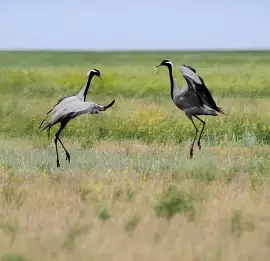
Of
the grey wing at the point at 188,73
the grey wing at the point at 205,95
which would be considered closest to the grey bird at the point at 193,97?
the grey wing at the point at 205,95

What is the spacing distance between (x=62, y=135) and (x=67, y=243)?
10.5m

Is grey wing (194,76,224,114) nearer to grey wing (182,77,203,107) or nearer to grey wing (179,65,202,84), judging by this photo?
grey wing (182,77,203,107)

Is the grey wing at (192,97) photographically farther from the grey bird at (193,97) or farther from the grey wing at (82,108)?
the grey wing at (82,108)

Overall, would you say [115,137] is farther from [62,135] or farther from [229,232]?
[229,232]

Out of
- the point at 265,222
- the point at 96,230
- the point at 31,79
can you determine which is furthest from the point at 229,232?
the point at 31,79

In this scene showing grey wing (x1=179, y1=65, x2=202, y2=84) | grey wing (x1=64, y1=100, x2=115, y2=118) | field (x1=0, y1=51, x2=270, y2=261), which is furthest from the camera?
grey wing (x1=179, y1=65, x2=202, y2=84)

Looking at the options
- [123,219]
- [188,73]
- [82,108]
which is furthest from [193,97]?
[123,219]

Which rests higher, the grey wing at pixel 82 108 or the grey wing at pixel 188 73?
the grey wing at pixel 188 73

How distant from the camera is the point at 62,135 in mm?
17906

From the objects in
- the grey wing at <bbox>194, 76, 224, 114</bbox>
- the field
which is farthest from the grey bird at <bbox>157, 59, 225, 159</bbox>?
the field

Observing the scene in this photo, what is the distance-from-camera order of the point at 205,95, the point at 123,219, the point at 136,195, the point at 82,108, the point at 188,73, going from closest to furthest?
the point at 123,219
the point at 136,195
the point at 82,108
the point at 188,73
the point at 205,95

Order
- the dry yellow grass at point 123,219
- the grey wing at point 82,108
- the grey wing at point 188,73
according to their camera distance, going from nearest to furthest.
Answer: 1. the dry yellow grass at point 123,219
2. the grey wing at point 82,108
3. the grey wing at point 188,73

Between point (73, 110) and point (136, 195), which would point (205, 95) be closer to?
point (73, 110)

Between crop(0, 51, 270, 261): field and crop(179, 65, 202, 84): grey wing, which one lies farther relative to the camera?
crop(179, 65, 202, 84): grey wing
